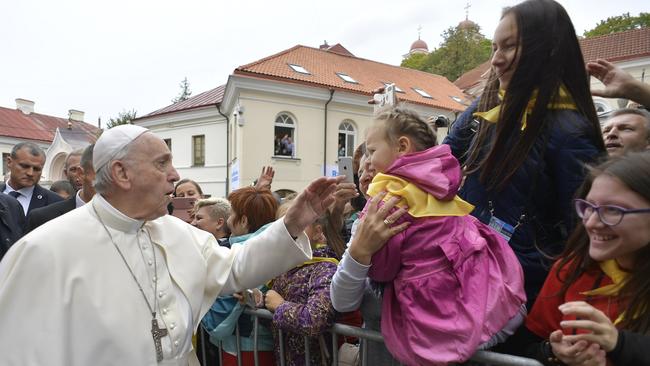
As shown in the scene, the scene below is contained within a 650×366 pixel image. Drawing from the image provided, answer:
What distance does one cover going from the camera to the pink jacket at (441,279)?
153cm

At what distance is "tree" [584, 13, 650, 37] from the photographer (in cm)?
3006

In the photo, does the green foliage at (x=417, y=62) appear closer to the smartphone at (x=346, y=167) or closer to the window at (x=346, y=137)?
the window at (x=346, y=137)

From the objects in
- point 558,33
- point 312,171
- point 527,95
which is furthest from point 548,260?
point 312,171

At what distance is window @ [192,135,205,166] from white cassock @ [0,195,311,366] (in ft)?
72.1

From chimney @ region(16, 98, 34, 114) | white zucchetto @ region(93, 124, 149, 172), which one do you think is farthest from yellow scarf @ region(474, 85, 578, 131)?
chimney @ region(16, 98, 34, 114)

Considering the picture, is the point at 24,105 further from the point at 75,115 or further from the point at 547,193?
the point at 547,193

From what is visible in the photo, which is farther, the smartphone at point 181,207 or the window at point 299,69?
the window at point 299,69

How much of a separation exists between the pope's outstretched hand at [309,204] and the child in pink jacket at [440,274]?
539 millimetres

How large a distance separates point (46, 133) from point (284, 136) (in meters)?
32.3

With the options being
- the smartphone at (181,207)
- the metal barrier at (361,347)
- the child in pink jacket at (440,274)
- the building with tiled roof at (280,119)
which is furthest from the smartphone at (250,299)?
the building with tiled roof at (280,119)

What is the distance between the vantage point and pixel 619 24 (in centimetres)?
3117

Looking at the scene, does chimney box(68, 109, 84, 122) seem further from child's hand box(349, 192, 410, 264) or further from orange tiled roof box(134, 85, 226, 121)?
child's hand box(349, 192, 410, 264)

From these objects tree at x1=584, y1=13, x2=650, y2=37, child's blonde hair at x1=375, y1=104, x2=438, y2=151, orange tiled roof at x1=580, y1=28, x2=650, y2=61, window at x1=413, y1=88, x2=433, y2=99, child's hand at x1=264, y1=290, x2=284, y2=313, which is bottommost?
child's hand at x1=264, y1=290, x2=284, y2=313

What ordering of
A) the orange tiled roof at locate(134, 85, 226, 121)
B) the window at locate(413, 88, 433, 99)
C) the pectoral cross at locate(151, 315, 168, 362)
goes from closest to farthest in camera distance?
the pectoral cross at locate(151, 315, 168, 362)
the orange tiled roof at locate(134, 85, 226, 121)
the window at locate(413, 88, 433, 99)
